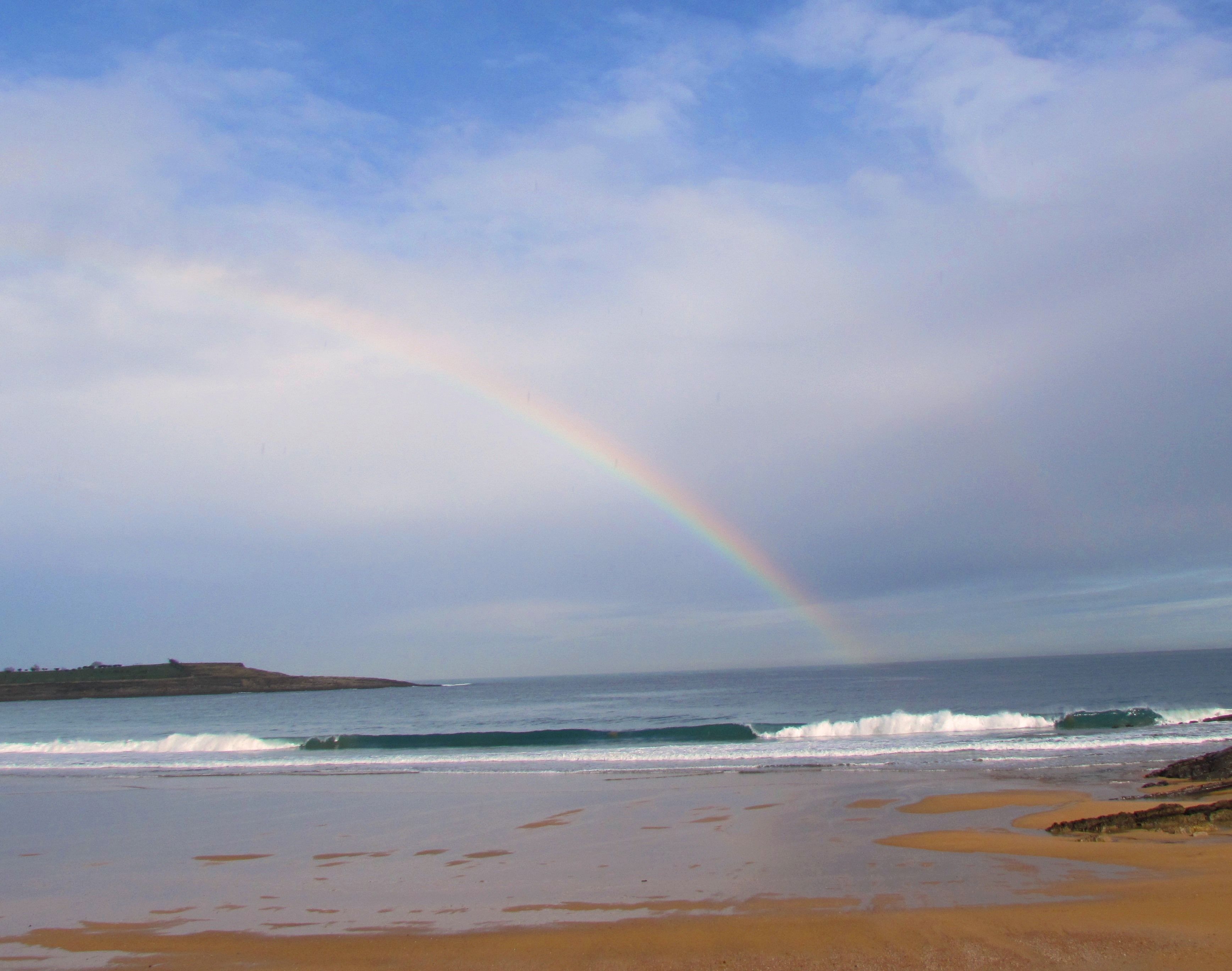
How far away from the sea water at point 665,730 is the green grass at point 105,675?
46.6m

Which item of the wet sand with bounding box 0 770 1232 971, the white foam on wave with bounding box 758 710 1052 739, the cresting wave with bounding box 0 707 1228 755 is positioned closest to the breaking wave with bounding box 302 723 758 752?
the cresting wave with bounding box 0 707 1228 755

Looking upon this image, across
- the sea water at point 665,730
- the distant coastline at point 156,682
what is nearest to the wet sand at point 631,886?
the sea water at point 665,730

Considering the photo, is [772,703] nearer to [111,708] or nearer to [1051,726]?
[1051,726]

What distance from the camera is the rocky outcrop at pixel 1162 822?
12.0 meters

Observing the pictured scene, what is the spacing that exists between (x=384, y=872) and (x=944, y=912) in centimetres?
739

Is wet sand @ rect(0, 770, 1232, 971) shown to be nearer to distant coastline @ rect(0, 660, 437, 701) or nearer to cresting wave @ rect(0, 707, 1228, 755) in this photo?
cresting wave @ rect(0, 707, 1228, 755)

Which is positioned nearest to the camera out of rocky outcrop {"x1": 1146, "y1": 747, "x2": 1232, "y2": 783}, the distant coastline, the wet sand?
the wet sand

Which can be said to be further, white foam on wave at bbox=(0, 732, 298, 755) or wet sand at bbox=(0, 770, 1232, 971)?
Answer: white foam on wave at bbox=(0, 732, 298, 755)

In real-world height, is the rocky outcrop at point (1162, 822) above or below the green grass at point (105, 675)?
above

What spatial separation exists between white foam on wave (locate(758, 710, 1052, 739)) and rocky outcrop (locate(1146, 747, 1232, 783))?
18487 millimetres

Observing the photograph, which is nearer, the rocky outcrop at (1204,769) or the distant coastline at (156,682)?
the rocky outcrop at (1204,769)

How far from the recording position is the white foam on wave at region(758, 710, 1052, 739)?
121 ft

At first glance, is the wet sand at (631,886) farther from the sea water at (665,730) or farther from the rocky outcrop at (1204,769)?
the sea water at (665,730)

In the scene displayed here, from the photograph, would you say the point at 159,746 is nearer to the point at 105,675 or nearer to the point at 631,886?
the point at 631,886
